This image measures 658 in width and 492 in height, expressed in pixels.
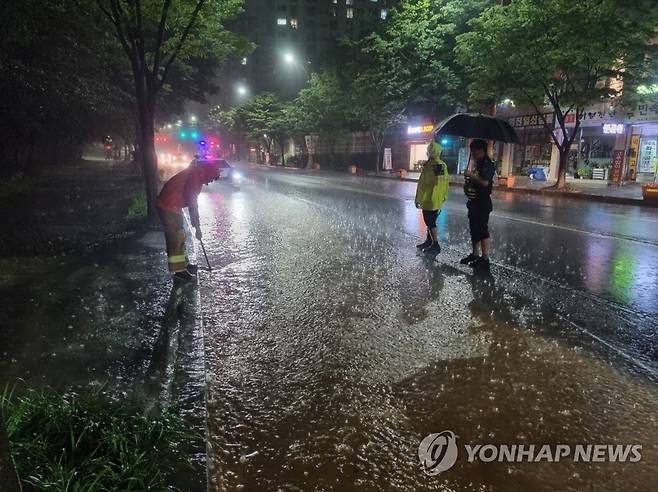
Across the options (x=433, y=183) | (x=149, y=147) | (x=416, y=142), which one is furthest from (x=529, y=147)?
(x=149, y=147)

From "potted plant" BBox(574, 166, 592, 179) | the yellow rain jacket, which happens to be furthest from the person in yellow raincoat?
"potted plant" BBox(574, 166, 592, 179)

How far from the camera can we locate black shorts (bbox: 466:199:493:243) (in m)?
6.99

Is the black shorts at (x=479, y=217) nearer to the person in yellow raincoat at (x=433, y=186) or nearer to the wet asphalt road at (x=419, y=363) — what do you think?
the wet asphalt road at (x=419, y=363)

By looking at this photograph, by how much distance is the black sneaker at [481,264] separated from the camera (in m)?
7.14

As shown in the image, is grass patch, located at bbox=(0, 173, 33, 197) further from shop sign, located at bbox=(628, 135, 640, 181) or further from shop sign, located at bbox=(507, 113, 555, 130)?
shop sign, located at bbox=(628, 135, 640, 181)

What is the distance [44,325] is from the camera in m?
4.71

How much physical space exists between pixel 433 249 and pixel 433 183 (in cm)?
115

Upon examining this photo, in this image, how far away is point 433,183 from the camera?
25.7ft

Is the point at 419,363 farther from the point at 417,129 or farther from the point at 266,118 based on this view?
the point at 266,118

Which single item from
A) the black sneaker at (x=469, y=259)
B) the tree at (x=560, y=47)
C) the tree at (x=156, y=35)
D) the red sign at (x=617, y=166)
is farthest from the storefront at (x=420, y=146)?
the black sneaker at (x=469, y=259)

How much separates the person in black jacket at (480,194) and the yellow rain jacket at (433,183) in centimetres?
67

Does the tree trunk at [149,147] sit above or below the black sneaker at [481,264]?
above

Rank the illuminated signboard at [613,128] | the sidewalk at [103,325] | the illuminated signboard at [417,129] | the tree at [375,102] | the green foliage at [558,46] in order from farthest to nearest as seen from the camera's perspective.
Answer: the illuminated signboard at [417,129], the tree at [375,102], the illuminated signboard at [613,128], the green foliage at [558,46], the sidewalk at [103,325]

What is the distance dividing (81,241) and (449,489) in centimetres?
840
